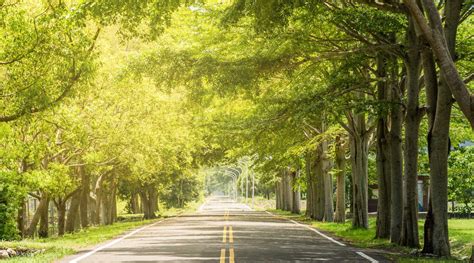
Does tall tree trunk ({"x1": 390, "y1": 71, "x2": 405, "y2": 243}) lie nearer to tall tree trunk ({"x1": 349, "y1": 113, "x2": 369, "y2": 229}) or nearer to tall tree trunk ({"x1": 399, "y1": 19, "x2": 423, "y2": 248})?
tall tree trunk ({"x1": 399, "y1": 19, "x2": 423, "y2": 248})

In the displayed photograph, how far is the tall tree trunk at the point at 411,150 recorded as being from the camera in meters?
19.3

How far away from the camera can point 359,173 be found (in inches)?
1141

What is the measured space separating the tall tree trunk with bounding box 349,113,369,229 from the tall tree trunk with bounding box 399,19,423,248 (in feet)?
28.2

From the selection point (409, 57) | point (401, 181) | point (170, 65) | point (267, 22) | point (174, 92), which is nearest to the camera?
point (267, 22)

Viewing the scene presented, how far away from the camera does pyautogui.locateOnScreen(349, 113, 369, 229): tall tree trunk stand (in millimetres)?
28528

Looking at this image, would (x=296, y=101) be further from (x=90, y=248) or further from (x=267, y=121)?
(x=90, y=248)

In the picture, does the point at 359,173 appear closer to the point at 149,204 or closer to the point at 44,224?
the point at 44,224

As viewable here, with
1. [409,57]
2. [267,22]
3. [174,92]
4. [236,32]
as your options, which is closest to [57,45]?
[267,22]

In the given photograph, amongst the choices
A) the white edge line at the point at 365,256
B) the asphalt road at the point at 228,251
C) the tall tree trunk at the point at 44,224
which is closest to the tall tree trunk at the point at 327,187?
the tall tree trunk at the point at 44,224

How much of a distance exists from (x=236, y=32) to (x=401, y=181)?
698 centimetres

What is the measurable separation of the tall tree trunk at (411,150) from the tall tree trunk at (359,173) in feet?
28.2

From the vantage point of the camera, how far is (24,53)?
17203 mm

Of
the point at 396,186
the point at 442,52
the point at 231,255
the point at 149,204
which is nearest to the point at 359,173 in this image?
the point at 396,186

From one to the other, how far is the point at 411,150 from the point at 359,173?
9.59 m
